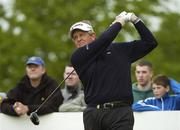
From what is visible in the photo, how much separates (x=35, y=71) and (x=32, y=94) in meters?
0.32

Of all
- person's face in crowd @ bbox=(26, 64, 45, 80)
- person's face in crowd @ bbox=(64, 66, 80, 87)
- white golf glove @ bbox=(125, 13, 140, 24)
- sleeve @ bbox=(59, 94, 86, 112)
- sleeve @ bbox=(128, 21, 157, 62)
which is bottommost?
sleeve @ bbox=(59, 94, 86, 112)

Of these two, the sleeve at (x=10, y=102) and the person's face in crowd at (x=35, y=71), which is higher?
the person's face in crowd at (x=35, y=71)

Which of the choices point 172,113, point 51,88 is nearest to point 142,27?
point 172,113

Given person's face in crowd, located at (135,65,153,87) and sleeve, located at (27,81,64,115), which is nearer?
sleeve, located at (27,81,64,115)

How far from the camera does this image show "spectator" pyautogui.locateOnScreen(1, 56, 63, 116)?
9.55 meters

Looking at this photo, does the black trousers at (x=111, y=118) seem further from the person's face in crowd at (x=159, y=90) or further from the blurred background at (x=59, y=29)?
the blurred background at (x=59, y=29)

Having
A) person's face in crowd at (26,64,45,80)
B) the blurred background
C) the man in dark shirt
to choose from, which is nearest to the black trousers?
the man in dark shirt

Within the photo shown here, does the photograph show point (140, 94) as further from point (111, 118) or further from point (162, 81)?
point (111, 118)

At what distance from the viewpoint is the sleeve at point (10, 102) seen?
9.61 m

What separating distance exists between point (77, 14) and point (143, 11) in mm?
2654

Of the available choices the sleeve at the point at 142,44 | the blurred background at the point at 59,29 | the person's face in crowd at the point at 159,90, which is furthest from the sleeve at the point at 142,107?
the blurred background at the point at 59,29

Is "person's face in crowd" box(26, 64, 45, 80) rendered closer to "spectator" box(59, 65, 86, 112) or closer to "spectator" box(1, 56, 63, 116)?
"spectator" box(1, 56, 63, 116)

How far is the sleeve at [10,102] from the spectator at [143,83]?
161cm

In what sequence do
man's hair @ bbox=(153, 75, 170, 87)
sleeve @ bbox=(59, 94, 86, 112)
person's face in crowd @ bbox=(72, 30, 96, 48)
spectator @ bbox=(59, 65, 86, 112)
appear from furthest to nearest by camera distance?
1. spectator @ bbox=(59, 65, 86, 112)
2. sleeve @ bbox=(59, 94, 86, 112)
3. man's hair @ bbox=(153, 75, 170, 87)
4. person's face in crowd @ bbox=(72, 30, 96, 48)
